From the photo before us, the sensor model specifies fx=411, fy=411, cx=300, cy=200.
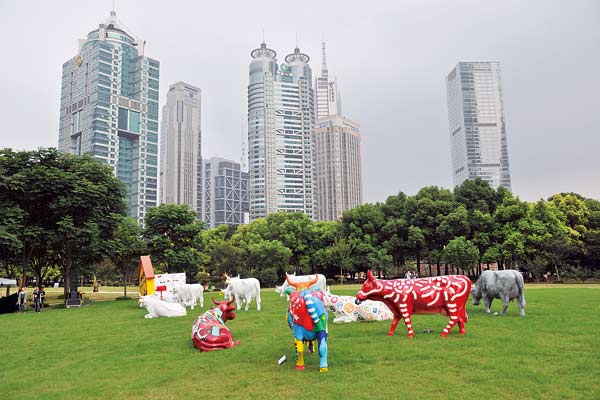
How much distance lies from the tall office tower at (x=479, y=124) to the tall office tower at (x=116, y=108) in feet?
403

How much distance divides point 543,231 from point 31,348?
45.8m

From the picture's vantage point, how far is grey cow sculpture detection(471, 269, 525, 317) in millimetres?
14906

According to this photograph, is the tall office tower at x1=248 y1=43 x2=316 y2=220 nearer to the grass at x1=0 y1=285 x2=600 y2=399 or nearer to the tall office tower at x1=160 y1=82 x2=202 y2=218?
the tall office tower at x1=160 y1=82 x2=202 y2=218

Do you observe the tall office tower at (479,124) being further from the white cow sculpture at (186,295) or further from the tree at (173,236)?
the white cow sculpture at (186,295)

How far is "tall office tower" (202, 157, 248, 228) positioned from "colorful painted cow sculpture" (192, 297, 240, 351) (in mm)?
150186

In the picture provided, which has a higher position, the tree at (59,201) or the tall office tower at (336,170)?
the tall office tower at (336,170)

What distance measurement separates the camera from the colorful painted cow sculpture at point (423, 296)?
11.6m

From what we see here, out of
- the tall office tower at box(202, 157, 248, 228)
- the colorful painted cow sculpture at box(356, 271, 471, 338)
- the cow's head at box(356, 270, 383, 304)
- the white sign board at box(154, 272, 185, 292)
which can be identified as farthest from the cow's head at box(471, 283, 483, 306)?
the tall office tower at box(202, 157, 248, 228)

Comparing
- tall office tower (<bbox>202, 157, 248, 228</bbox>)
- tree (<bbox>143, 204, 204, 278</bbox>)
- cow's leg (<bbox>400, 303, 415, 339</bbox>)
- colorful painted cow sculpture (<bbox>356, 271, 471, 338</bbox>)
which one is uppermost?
tall office tower (<bbox>202, 157, 248, 228</bbox>)

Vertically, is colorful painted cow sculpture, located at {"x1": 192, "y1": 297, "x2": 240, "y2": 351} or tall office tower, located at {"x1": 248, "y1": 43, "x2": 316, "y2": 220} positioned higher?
tall office tower, located at {"x1": 248, "y1": 43, "x2": 316, "y2": 220}

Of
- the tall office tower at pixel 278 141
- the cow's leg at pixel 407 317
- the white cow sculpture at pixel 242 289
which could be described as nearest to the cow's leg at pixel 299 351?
the cow's leg at pixel 407 317

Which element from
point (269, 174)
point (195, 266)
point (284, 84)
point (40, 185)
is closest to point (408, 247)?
point (195, 266)

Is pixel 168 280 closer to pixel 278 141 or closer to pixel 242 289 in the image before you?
pixel 242 289

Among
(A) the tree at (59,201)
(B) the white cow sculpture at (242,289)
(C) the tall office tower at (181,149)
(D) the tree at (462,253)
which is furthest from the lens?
(C) the tall office tower at (181,149)
